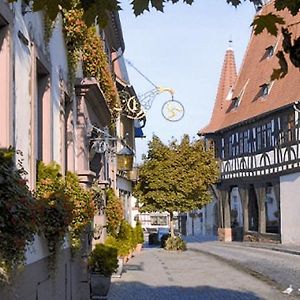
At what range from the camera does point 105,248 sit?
1434 centimetres

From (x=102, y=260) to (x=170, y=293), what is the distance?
240 centimetres

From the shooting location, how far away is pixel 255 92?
41.3 meters

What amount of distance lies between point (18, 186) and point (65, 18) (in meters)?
5.64

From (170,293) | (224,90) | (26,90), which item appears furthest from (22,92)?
(224,90)

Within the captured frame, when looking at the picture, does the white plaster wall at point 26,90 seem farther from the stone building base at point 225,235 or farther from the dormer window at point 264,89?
the stone building base at point 225,235

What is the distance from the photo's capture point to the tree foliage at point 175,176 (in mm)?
34844

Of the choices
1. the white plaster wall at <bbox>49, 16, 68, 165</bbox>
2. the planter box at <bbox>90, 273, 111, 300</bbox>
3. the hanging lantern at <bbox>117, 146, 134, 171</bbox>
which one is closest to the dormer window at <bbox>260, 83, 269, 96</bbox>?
the hanging lantern at <bbox>117, 146, 134, 171</bbox>

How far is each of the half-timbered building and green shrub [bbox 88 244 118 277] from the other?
1877 cm

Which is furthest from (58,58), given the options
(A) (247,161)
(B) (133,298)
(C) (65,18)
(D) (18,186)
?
(A) (247,161)

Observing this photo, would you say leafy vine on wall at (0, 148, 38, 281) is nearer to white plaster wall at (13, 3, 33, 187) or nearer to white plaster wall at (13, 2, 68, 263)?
white plaster wall at (13, 2, 68, 263)

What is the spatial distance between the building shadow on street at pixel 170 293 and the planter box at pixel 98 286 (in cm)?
58

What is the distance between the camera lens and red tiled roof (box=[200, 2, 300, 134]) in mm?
36287

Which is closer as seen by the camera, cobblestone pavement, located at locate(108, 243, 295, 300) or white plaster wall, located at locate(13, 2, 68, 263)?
white plaster wall, located at locate(13, 2, 68, 263)

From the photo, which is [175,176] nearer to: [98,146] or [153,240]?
[153,240]
